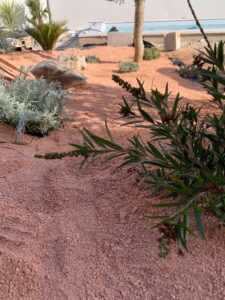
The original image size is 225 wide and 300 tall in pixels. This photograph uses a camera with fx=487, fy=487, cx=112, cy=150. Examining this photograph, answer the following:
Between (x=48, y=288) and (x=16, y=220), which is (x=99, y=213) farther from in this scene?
(x=48, y=288)

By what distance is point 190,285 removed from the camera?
1.84 metres

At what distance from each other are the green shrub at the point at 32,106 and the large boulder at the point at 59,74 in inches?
69.1

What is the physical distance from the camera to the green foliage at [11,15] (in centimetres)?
1526

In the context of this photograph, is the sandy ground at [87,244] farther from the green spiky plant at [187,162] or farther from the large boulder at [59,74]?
the large boulder at [59,74]

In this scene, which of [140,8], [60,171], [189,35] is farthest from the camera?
[189,35]

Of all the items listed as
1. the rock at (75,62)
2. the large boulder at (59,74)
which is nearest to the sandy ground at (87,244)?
the large boulder at (59,74)

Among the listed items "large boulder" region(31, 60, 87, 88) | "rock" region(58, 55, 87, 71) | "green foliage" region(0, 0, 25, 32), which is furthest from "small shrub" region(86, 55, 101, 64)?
"green foliage" region(0, 0, 25, 32)

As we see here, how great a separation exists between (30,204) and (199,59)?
1.07 meters

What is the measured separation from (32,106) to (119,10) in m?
15.7

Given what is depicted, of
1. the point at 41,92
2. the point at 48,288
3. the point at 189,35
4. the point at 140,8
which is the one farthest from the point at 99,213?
the point at 189,35

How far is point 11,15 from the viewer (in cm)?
1542

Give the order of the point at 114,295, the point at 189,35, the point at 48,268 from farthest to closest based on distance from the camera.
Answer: the point at 189,35
the point at 48,268
the point at 114,295

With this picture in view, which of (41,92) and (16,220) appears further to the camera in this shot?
(41,92)

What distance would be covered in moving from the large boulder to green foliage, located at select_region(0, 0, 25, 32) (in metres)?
8.55
